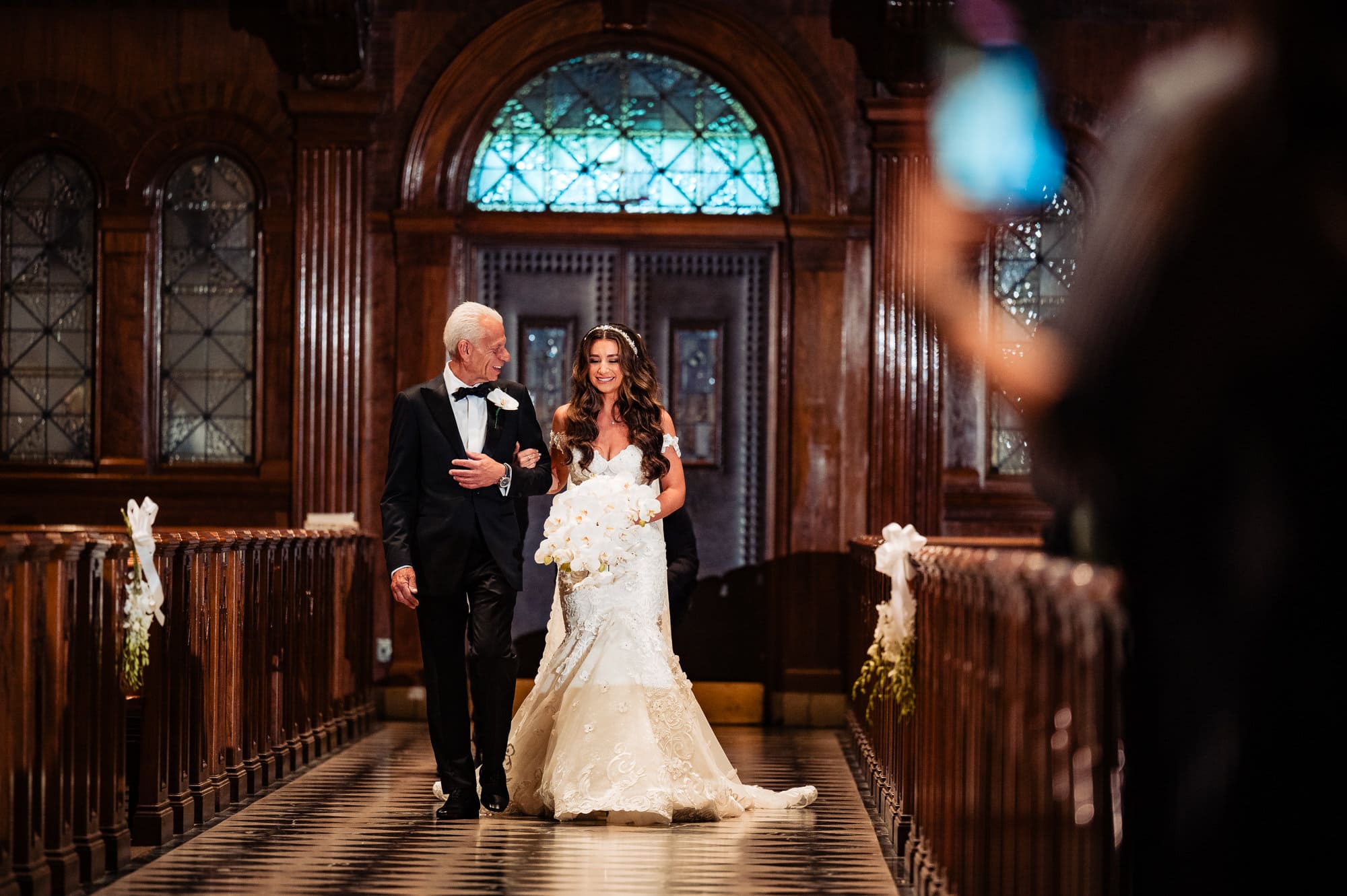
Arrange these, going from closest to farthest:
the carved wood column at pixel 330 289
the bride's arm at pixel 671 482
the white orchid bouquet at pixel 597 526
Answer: the white orchid bouquet at pixel 597 526, the bride's arm at pixel 671 482, the carved wood column at pixel 330 289

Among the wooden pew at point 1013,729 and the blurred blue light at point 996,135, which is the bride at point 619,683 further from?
the blurred blue light at point 996,135

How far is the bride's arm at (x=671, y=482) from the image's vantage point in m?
6.41

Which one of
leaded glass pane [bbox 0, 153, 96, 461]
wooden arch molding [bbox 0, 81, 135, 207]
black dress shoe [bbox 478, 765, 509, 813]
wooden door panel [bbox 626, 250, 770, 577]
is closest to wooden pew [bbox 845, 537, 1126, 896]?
→ black dress shoe [bbox 478, 765, 509, 813]

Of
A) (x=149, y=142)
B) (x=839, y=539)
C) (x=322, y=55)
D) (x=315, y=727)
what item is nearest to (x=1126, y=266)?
(x=315, y=727)

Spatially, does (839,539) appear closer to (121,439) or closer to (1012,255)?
(1012,255)

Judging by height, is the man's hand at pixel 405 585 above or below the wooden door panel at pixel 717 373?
below

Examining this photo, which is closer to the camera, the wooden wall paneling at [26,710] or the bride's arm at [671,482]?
the wooden wall paneling at [26,710]

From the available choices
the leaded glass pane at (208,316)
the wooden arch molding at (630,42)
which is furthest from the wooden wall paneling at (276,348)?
the wooden arch molding at (630,42)

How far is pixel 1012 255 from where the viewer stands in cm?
1021

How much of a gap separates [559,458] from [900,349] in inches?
152

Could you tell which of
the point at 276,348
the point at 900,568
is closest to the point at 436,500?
the point at 900,568

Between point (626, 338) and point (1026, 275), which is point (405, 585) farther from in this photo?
point (1026, 275)

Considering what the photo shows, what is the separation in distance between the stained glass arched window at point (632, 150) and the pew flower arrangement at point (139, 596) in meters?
5.14

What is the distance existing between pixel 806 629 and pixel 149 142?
5380 mm
